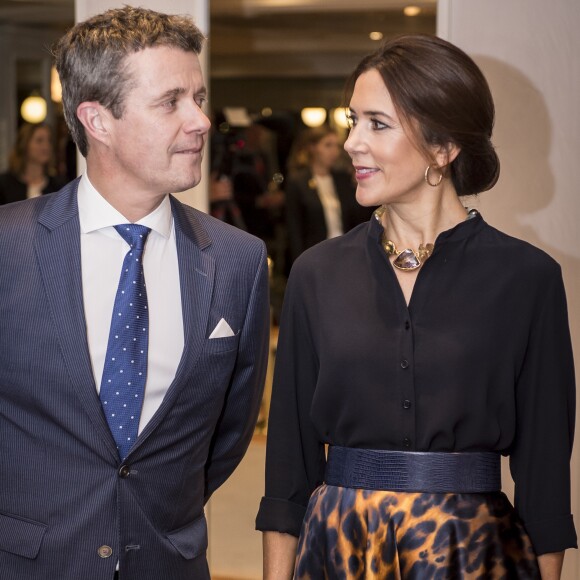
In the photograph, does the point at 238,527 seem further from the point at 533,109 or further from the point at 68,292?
the point at 68,292

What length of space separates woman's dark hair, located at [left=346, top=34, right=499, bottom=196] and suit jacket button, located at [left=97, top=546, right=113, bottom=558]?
3.43 ft

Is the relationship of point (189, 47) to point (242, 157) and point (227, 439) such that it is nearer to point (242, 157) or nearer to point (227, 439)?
point (227, 439)

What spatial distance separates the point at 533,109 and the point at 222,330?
5.72ft

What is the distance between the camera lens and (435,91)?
2.29 metres

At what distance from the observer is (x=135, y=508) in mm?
2316

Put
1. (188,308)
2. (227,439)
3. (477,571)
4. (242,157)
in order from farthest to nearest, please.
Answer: (242,157) → (227,439) → (188,308) → (477,571)

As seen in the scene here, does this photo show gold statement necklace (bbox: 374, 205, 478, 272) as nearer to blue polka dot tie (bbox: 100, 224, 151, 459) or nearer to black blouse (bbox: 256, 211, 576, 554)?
black blouse (bbox: 256, 211, 576, 554)

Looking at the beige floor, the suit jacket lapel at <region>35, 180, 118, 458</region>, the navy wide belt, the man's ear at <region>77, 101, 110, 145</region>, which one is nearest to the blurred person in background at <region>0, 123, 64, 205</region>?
the beige floor

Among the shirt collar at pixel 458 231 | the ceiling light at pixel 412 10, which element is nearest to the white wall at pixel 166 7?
the ceiling light at pixel 412 10

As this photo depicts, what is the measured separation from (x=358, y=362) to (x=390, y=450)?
191 millimetres

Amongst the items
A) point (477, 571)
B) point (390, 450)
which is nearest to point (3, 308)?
point (390, 450)

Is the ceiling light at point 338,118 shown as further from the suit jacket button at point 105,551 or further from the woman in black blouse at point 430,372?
the suit jacket button at point 105,551

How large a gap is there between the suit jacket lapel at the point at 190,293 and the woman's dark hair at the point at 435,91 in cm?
54

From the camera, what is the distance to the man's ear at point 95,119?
96.6 inches
